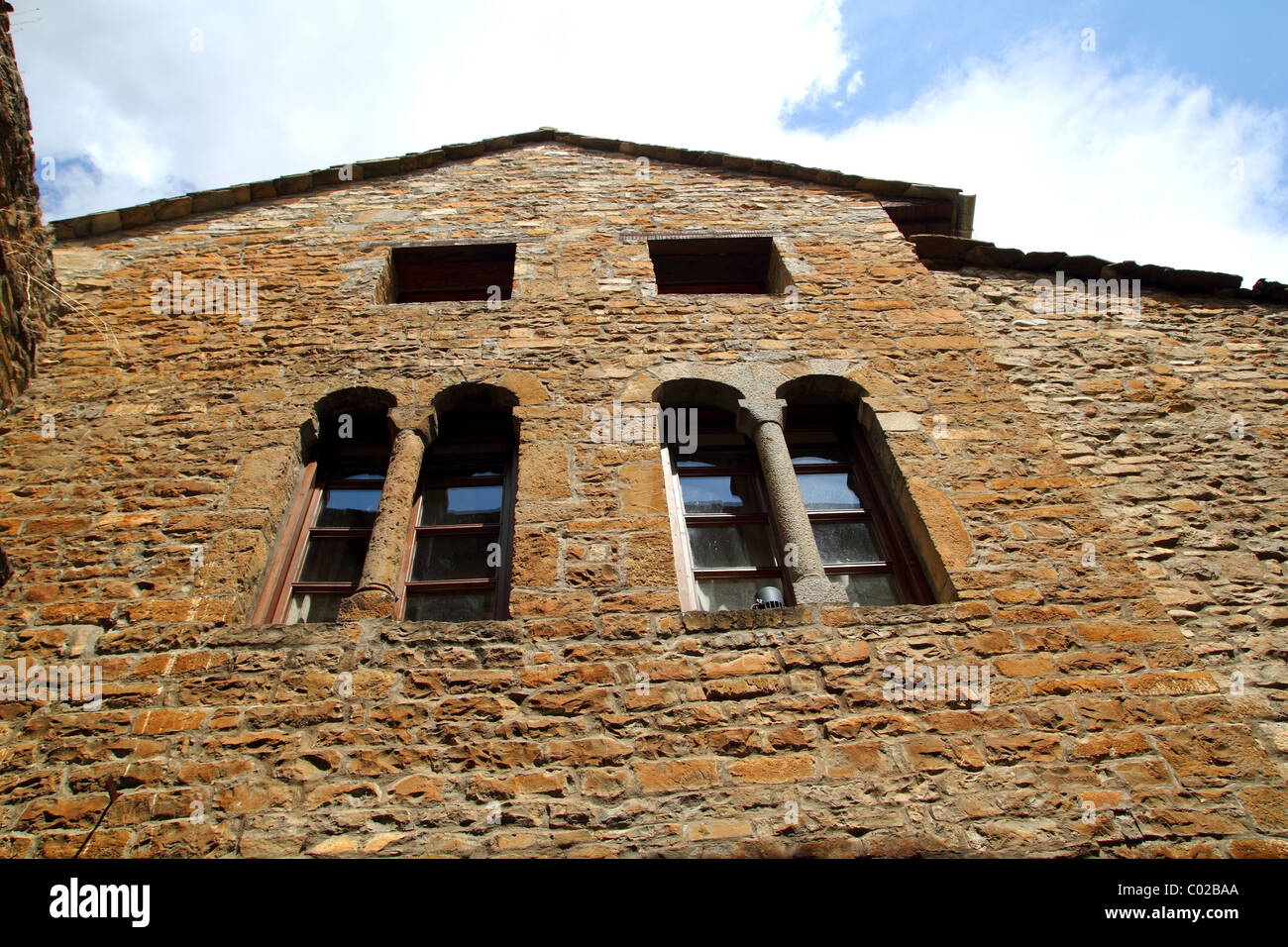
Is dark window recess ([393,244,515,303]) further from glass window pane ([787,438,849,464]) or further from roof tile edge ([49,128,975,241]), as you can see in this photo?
glass window pane ([787,438,849,464])

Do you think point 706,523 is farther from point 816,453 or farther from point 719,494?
point 816,453

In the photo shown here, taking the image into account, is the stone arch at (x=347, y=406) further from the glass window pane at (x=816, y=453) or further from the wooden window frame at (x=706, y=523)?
the glass window pane at (x=816, y=453)

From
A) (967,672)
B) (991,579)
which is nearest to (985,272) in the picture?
(991,579)

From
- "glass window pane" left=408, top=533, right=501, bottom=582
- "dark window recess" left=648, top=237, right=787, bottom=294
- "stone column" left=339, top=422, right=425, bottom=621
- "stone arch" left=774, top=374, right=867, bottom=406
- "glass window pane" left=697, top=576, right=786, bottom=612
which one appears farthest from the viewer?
"dark window recess" left=648, top=237, right=787, bottom=294

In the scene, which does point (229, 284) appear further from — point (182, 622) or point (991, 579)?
point (991, 579)

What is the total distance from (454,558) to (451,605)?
0.32 metres

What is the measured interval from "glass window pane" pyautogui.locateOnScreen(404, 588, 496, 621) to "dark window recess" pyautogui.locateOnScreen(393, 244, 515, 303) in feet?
10.1

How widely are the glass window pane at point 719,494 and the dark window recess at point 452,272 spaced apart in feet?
8.90

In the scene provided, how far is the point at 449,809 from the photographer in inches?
112

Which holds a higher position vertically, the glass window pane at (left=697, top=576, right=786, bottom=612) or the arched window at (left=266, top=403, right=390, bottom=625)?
the arched window at (left=266, top=403, right=390, bottom=625)

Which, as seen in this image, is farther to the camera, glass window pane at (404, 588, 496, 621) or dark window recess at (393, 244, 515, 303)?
dark window recess at (393, 244, 515, 303)

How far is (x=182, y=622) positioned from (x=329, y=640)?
704 millimetres

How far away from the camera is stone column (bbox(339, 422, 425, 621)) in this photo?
11.8 ft

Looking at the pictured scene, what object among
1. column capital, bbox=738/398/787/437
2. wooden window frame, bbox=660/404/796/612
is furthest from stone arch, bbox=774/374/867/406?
wooden window frame, bbox=660/404/796/612
